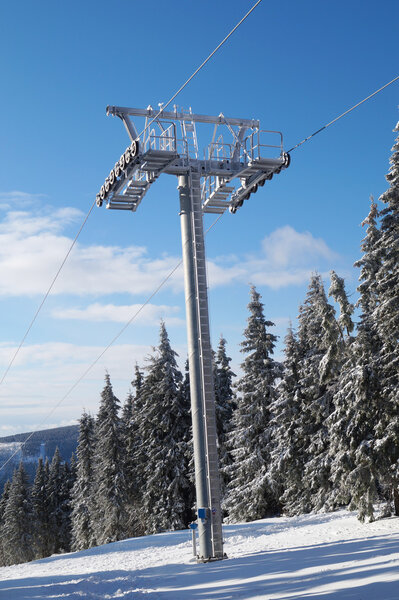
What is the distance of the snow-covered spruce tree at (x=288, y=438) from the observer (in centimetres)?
3250

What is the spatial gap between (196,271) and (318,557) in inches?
371

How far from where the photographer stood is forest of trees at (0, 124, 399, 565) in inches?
872

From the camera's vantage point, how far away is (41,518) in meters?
69.8

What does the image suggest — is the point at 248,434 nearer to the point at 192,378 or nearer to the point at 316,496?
the point at 316,496

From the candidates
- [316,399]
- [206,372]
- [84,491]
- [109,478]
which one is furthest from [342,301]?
[84,491]

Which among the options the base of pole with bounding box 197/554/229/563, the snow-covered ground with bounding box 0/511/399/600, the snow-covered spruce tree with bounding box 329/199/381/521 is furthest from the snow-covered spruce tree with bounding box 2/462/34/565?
the base of pole with bounding box 197/554/229/563

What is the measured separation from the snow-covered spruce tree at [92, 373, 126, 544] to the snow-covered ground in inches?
939

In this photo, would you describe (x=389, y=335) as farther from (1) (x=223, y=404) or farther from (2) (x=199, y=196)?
(1) (x=223, y=404)

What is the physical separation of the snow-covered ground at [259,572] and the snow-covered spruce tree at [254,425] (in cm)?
1077

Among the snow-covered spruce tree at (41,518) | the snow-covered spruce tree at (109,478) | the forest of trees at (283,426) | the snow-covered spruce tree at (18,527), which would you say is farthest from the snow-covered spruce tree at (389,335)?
the snow-covered spruce tree at (41,518)

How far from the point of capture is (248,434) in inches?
1430

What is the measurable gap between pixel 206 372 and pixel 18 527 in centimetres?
5974

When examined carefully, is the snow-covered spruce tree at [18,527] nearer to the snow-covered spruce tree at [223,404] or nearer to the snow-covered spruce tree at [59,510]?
the snow-covered spruce tree at [59,510]

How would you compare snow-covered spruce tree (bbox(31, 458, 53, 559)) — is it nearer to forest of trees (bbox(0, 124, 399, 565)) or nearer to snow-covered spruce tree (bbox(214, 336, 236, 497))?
forest of trees (bbox(0, 124, 399, 565))
